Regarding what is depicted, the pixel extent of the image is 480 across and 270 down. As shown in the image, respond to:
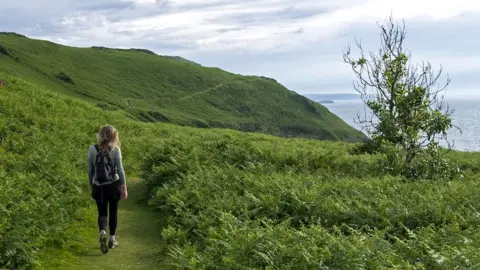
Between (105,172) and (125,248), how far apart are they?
85.1 inches

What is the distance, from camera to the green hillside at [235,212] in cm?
927

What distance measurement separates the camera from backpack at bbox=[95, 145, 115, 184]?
11133 millimetres

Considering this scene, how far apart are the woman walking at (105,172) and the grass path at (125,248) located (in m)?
0.43

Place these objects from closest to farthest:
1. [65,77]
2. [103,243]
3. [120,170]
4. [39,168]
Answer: [103,243], [120,170], [39,168], [65,77]

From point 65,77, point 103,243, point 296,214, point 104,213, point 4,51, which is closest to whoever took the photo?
point 103,243

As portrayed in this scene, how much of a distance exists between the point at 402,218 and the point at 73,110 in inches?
958

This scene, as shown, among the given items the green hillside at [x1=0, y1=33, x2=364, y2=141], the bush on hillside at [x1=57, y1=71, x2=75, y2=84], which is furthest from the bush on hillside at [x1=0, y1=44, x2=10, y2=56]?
the bush on hillside at [x1=57, y1=71, x2=75, y2=84]

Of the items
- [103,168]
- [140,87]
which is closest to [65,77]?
[140,87]

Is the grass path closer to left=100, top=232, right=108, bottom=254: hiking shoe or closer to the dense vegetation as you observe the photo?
left=100, top=232, right=108, bottom=254: hiking shoe

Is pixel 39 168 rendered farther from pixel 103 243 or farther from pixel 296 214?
pixel 296 214

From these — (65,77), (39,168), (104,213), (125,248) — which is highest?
(65,77)

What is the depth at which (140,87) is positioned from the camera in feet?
539

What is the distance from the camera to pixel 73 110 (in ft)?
101

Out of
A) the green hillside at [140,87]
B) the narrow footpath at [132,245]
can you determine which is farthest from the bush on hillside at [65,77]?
the narrow footpath at [132,245]
